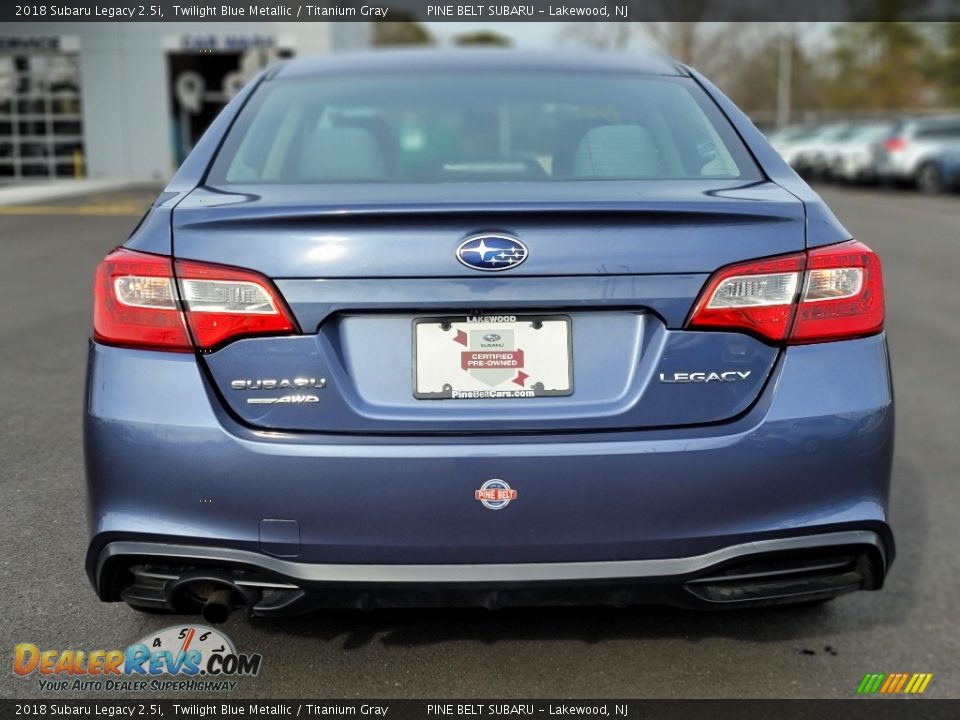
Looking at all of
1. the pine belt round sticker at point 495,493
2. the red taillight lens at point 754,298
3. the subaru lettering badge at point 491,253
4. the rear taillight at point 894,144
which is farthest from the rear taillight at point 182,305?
the rear taillight at point 894,144

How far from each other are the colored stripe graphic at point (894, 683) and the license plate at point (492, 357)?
1196 mm

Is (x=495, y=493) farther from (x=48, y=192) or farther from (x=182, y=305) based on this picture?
(x=48, y=192)

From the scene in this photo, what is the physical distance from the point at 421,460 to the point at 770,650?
129 centimetres

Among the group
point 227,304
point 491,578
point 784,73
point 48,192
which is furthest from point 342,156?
point 784,73

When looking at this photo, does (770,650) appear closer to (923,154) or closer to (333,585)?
(333,585)

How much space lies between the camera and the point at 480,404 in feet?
8.15

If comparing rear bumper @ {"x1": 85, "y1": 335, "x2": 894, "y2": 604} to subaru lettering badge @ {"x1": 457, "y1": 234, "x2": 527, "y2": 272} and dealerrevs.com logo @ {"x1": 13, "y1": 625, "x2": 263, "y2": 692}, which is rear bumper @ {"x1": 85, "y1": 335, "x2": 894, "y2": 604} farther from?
dealerrevs.com logo @ {"x1": 13, "y1": 625, "x2": 263, "y2": 692}

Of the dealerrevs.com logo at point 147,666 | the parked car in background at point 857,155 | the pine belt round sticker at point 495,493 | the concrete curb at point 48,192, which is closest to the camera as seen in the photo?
the pine belt round sticker at point 495,493

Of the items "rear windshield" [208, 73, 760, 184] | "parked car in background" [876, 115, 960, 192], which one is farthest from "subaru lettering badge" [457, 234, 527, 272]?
"parked car in background" [876, 115, 960, 192]

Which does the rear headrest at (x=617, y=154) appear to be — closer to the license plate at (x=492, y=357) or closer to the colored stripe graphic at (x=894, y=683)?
the license plate at (x=492, y=357)

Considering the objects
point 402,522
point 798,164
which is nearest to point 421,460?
point 402,522

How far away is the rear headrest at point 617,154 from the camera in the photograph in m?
3.09

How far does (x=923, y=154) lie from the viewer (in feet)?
79.3

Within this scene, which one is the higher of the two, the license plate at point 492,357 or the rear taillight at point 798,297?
the rear taillight at point 798,297
